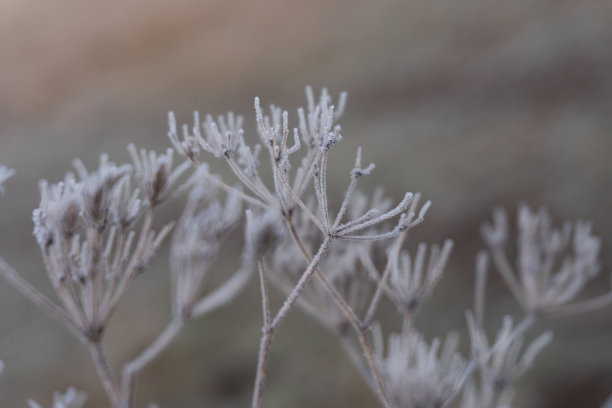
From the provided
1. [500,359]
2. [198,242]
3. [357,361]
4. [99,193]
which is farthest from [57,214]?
[500,359]

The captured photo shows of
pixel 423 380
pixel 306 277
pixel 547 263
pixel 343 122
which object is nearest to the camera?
pixel 306 277


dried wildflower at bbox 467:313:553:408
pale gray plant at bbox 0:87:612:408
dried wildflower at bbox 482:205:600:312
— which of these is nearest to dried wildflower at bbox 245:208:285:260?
pale gray plant at bbox 0:87:612:408

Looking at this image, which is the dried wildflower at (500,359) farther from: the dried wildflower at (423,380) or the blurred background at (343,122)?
the blurred background at (343,122)

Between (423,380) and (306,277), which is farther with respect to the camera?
(423,380)

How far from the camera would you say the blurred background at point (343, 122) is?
4.33ft

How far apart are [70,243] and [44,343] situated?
1.24m

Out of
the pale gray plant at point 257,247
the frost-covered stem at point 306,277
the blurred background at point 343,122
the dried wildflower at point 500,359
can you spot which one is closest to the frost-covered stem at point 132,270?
the pale gray plant at point 257,247

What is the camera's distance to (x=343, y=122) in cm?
220

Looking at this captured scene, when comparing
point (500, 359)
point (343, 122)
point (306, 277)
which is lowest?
point (500, 359)

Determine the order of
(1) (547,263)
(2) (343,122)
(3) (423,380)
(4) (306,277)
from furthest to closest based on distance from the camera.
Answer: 1. (2) (343,122)
2. (1) (547,263)
3. (3) (423,380)
4. (4) (306,277)

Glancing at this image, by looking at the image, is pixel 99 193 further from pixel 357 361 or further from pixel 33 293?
pixel 357 361

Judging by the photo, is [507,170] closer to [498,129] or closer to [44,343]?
[498,129]

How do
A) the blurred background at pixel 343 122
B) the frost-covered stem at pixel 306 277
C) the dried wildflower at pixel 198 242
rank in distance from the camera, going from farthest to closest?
the blurred background at pixel 343 122 → the dried wildflower at pixel 198 242 → the frost-covered stem at pixel 306 277

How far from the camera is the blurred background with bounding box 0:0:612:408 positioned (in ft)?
4.33
